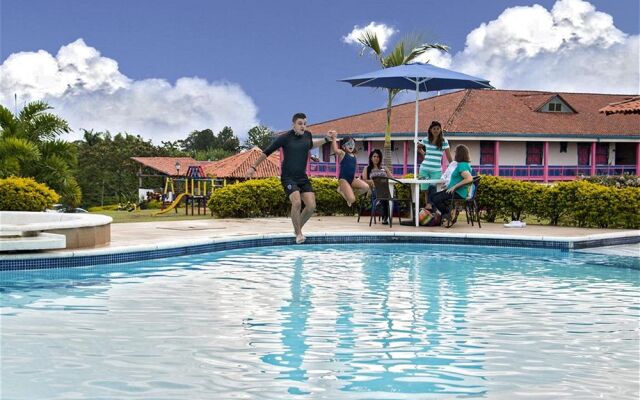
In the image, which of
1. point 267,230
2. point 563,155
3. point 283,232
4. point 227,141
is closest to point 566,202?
point 283,232

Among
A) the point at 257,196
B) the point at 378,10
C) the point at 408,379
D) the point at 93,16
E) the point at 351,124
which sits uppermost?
the point at 93,16

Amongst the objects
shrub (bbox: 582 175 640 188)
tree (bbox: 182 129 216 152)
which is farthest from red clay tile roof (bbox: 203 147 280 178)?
tree (bbox: 182 129 216 152)

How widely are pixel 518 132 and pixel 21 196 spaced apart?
85.2 ft

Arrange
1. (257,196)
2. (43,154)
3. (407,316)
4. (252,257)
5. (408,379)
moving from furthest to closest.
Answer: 1. (43,154)
2. (257,196)
3. (252,257)
4. (407,316)
5. (408,379)

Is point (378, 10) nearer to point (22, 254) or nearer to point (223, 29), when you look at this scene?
point (223, 29)

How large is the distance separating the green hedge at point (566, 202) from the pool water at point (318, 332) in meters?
4.74

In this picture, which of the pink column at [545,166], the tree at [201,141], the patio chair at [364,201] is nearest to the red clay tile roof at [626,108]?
the patio chair at [364,201]

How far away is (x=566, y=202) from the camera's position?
15398mm

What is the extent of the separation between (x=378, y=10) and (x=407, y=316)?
37.2 meters

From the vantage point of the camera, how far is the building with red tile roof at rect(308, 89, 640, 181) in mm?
35812

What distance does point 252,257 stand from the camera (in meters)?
11.3

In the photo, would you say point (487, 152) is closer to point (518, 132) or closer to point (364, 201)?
point (518, 132)

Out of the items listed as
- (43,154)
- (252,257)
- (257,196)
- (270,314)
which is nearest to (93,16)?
(43,154)

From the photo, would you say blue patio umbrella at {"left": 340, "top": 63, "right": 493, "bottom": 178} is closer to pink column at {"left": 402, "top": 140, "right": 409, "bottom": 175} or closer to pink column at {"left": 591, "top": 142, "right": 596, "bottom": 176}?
pink column at {"left": 402, "top": 140, "right": 409, "bottom": 175}
